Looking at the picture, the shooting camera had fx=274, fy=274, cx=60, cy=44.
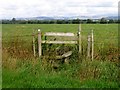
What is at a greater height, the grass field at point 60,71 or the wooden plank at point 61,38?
the wooden plank at point 61,38

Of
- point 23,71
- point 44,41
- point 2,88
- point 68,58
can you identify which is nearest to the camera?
point 2,88

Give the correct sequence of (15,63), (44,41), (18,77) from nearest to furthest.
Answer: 1. (18,77)
2. (15,63)
3. (44,41)

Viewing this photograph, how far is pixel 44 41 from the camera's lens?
32.9 feet

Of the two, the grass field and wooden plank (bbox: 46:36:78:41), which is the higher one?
wooden plank (bbox: 46:36:78:41)

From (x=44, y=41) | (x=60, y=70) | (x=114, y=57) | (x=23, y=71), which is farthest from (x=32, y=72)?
(x=114, y=57)

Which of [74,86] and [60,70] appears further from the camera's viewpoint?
[60,70]

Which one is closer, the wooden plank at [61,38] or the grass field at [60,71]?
the grass field at [60,71]

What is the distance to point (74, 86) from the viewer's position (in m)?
6.89

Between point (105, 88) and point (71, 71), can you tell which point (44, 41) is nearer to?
point (71, 71)

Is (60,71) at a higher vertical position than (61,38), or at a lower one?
lower

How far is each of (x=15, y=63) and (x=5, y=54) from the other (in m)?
0.91

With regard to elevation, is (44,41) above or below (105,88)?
above

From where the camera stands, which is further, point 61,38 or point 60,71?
point 61,38

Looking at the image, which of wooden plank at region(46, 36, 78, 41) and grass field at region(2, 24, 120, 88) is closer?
grass field at region(2, 24, 120, 88)
